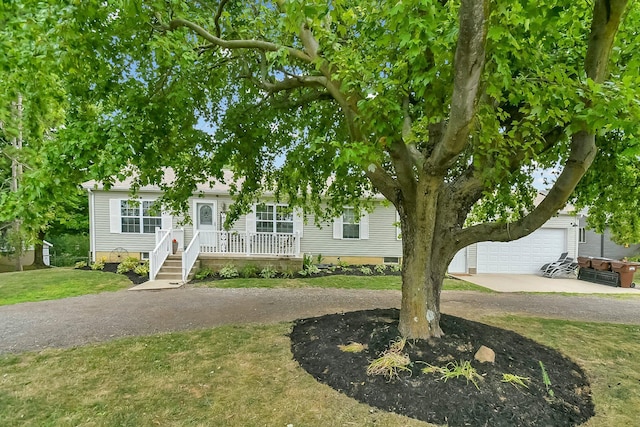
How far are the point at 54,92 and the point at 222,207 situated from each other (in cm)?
909

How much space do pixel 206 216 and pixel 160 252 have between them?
9.47 ft

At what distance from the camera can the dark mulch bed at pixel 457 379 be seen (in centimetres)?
318

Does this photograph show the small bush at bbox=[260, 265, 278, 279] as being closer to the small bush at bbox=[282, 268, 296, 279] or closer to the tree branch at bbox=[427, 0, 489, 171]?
the small bush at bbox=[282, 268, 296, 279]

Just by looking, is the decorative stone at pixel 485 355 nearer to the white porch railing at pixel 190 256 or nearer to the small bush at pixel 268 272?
the small bush at pixel 268 272

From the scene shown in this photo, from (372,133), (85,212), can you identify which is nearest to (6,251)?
(85,212)

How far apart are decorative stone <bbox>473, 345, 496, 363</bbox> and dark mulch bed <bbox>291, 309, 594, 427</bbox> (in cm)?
6

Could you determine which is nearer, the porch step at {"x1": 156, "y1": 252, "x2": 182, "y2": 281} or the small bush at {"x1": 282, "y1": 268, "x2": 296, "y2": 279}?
→ the porch step at {"x1": 156, "y1": 252, "x2": 182, "y2": 281}

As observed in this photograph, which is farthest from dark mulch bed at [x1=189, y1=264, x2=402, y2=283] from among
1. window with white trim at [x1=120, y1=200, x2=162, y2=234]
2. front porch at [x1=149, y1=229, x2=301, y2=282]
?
window with white trim at [x1=120, y1=200, x2=162, y2=234]

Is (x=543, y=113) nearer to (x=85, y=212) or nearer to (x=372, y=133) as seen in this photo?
(x=372, y=133)

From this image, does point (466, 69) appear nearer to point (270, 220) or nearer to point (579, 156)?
point (579, 156)

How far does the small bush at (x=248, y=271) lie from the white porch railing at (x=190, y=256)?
64.9 inches

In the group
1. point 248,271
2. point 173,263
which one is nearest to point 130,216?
point 173,263

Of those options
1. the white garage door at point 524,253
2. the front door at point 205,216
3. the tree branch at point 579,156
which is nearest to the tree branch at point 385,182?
the tree branch at point 579,156

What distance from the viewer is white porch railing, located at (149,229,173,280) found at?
10.3 metres
